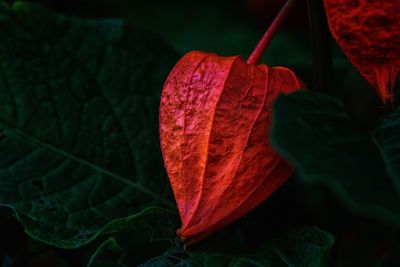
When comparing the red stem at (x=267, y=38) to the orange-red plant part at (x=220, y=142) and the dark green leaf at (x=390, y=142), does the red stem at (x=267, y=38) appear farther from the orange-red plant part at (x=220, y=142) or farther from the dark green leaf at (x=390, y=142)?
the dark green leaf at (x=390, y=142)

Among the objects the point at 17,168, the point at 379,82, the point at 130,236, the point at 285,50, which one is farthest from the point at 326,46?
the point at 285,50

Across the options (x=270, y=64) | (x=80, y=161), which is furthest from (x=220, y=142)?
(x=270, y=64)

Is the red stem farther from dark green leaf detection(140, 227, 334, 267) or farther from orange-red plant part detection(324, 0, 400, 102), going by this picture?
dark green leaf detection(140, 227, 334, 267)

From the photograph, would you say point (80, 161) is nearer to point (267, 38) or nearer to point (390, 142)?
point (267, 38)

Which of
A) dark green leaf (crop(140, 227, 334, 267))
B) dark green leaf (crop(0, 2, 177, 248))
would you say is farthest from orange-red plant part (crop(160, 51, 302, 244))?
dark green leaf (crop(0, 2, 177, 248))

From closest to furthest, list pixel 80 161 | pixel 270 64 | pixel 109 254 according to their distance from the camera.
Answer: pixel 109 254 < pixel 80 161 < pixel 270 64

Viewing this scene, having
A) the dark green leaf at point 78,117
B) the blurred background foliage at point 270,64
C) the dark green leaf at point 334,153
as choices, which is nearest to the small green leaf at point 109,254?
the blurred background foliage at point 270,64

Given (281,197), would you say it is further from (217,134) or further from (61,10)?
(61,10)
